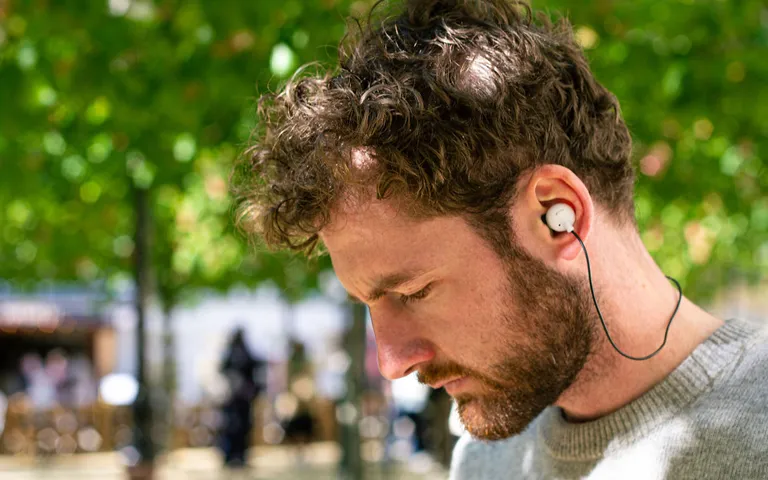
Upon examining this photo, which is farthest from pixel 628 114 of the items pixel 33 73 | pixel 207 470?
pixel 207 470

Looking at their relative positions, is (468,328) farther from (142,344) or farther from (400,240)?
(142,344)

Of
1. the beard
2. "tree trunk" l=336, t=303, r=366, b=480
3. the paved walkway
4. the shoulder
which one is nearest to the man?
the beard

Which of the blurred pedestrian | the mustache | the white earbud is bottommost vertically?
the mustache

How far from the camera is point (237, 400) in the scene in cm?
1025

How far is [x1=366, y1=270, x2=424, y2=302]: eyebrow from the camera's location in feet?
4.98

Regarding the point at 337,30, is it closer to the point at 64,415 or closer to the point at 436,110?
the point at 436,110

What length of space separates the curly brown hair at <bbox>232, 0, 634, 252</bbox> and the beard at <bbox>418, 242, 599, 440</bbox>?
3.6 inches

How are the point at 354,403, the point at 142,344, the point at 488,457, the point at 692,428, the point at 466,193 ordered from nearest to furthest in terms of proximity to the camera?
the point at 692,428 < the point at 466,193 < the point at 488,457 < the point at 142,344 < the point at 354,403

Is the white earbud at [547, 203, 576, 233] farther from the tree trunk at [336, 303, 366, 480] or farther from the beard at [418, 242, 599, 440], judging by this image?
the tree trunk at [336, 303, 366, 480]

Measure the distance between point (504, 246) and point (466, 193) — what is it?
108 mm

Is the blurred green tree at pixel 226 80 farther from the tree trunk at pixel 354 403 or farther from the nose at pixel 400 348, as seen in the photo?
the tree trunk at pixel 354 403

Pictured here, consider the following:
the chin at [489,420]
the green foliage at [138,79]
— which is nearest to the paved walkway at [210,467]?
the green foliage at [138,79]

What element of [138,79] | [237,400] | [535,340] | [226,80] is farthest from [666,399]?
[237,400]

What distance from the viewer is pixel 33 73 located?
371 centimetres
